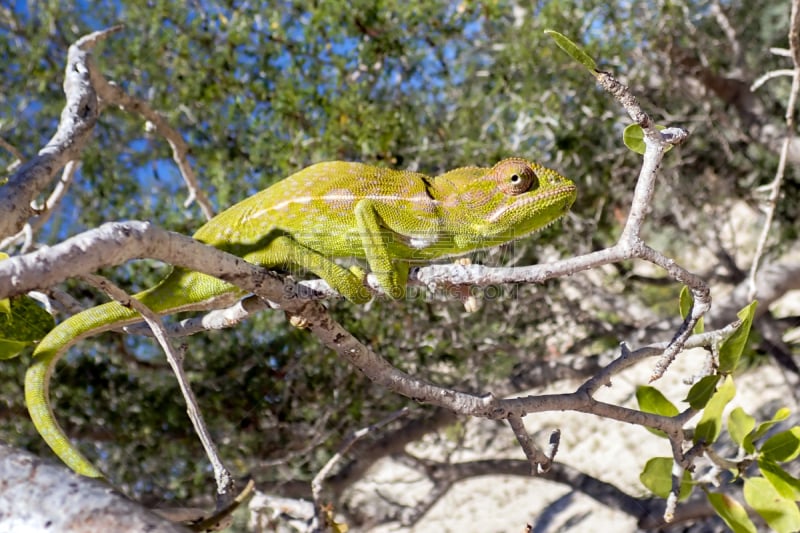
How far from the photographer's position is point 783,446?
1.96m

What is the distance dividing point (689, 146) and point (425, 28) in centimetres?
270

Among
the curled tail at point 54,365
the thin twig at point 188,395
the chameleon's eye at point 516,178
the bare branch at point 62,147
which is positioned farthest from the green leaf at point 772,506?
the bare branch at point 62,147

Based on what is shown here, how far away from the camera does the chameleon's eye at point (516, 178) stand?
1.85 m

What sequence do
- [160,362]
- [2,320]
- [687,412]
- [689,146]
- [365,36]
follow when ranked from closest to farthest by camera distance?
[2,320] < [687,412] < [365,36] < [160,362] < [689,146]

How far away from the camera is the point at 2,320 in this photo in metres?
1.57

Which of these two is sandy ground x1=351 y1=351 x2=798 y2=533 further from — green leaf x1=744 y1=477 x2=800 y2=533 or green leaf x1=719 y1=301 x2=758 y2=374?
green leaf x1=719 y1=301 x2=758 y2=374

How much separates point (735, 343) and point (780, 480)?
0.48m

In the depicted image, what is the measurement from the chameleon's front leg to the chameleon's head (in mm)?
244

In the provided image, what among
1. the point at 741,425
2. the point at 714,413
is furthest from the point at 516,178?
the point at 741,425

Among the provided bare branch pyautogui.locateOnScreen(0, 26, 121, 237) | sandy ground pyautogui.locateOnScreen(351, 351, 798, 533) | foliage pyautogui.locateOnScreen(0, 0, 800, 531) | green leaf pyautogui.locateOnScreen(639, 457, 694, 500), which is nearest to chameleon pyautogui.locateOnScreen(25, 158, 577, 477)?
bare branch pyautogui.locateOnScreen(0, 26, 121, 237)

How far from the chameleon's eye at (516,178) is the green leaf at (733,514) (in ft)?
3.38

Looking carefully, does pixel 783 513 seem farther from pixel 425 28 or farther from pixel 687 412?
pixel 425 28

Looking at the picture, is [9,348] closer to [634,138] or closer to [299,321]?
[299,321]

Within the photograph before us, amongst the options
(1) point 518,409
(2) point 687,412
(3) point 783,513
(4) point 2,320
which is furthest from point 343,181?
(3) point 783,513
